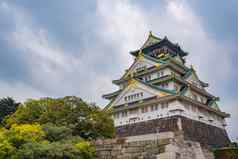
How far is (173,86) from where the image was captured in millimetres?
33844

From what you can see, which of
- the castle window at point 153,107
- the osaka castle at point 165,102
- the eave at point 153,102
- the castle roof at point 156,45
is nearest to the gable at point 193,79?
the osaka castle at point 165,102

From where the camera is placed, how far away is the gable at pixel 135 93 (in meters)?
32.2

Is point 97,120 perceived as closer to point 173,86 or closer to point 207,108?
point 173,86

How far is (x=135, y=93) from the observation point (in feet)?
111

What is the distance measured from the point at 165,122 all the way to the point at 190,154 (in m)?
17.9

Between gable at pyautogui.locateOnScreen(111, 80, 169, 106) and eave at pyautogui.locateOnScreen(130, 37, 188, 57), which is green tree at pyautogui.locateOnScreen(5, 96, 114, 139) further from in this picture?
eave at pyautogui.locateOnScreen(130, 37, 188, 57)

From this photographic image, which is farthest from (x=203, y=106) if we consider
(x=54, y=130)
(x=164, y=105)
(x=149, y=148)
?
(x=149, y=148)

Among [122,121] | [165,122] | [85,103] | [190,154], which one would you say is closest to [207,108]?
[165,122]

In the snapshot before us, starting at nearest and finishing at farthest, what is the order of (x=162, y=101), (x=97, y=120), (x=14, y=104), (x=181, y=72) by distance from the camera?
(x=97, y=120) → (x=14, y=104) → (x=162, y=101) → (x=181, y=72)

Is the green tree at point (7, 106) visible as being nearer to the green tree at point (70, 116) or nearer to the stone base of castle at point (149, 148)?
the green tree at point (70, 116)

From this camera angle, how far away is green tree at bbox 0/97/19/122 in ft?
92.0

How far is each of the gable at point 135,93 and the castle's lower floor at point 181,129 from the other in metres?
2.94

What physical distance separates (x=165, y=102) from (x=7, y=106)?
16.8 metres

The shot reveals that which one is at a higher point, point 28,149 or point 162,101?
point 162,101
